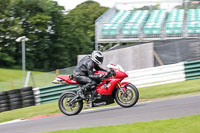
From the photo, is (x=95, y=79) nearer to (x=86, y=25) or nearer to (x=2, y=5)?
(x=2, y=5)

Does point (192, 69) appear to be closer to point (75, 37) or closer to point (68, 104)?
point (68, 104)

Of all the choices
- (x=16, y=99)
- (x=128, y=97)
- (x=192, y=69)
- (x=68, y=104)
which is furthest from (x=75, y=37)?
(x=128, y=97)

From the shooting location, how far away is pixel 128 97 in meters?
9.16

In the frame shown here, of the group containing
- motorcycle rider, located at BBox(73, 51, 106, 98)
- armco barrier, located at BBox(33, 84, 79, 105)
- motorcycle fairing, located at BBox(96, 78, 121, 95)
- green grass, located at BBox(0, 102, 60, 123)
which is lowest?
green grass, located at BBox(0, 102, 60, 123)

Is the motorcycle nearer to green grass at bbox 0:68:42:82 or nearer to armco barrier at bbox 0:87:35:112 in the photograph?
armco barrier at bbox 0:87:35:112

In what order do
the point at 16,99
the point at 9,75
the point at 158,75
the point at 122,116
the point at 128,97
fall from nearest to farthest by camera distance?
1. the point at 122,116
2. the point at 128,97
3. the point at 16,99
4. the point at 158,75
5. the point at 9,75

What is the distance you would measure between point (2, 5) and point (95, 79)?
30.4 m

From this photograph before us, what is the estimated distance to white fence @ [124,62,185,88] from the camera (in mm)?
13992

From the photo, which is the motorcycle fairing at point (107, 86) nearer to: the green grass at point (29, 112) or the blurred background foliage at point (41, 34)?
the green grass at point (29, 112)

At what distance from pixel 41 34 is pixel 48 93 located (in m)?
28.0

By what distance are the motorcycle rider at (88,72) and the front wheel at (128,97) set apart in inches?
26.9

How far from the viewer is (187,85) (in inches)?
496

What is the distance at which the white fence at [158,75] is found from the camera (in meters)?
14.0

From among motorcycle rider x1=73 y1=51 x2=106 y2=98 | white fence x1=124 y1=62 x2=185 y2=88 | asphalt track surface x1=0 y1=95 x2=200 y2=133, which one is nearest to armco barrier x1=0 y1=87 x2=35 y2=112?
asphalt track surface x1=0 y1=95 x2=200 y2=133
